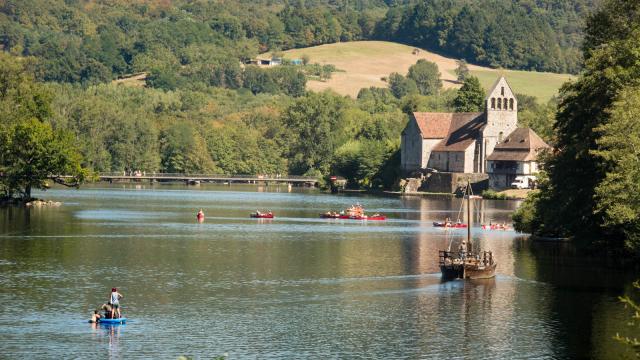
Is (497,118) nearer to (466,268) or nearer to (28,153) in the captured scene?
(28,153)

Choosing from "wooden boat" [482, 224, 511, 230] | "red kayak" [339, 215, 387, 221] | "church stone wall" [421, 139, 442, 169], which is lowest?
"wooden boat" [482, 224, 511, 230]

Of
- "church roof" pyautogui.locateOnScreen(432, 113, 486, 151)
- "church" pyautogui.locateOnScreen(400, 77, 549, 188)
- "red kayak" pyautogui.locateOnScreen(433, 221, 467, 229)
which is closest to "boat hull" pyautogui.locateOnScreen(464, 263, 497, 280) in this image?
"red kayak" pyautogui.locateOnScreen(433, 221, 467, 229)

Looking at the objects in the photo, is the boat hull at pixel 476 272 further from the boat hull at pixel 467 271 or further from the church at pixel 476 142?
the church at pixel 476 142

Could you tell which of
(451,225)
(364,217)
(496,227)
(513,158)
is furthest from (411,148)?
(496,227)

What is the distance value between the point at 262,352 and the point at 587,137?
3720cm

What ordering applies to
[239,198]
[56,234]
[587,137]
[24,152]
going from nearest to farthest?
[587,137], [56,234], [24,152], [239,198]

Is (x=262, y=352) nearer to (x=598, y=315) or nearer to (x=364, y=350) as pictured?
(x=364, y=350)

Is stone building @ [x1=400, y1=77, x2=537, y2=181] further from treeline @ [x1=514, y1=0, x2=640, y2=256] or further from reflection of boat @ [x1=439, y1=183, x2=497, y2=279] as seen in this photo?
reflection of boat @ [x1=439, y1=183, x2=497, y2=279]

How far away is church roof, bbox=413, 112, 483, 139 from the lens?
610 ft

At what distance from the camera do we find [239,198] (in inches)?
6565

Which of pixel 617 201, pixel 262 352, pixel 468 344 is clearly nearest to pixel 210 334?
pixel 262 352

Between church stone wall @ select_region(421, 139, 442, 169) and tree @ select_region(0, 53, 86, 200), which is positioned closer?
tree @ select_region(0, 53, 86, 200)

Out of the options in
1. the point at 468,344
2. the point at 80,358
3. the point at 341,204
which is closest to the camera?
the point at 80,358

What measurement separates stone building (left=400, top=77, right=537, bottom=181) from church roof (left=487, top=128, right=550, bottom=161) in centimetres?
196
